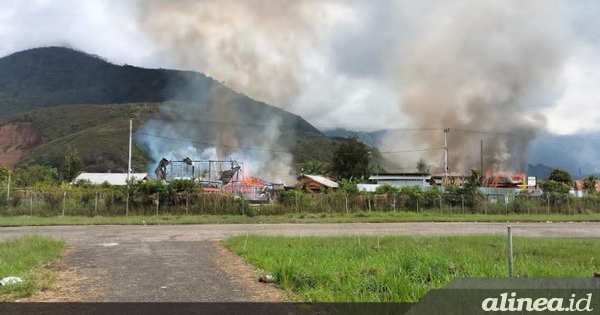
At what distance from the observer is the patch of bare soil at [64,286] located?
7770mm

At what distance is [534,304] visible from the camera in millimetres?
5539

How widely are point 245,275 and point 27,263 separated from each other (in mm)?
5151

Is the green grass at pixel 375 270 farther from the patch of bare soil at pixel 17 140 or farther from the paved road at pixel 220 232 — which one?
the patch of bare soil at pixel 17 140

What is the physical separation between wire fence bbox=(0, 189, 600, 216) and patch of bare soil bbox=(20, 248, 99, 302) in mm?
25160

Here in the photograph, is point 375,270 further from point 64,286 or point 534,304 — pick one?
point 64,286

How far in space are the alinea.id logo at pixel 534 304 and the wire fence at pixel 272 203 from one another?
3111cm

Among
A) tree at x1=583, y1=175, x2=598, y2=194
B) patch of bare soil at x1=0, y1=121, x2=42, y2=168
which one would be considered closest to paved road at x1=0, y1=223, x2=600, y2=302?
tree at x1=583, y1=175, x2=598, y2=194

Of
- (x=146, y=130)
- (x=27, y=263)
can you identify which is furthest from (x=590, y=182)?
(x=146, y=130)

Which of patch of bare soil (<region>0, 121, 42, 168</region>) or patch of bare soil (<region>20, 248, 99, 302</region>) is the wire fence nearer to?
patch of bare soil (<region>20, 248, 99, 302</region>)

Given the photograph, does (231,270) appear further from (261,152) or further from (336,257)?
(261,152)

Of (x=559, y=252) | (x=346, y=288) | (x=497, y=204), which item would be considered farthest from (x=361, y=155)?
(x=346, y=288)

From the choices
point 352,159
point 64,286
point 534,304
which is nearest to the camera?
point 534,304

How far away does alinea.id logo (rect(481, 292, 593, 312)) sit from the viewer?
17.8 ft

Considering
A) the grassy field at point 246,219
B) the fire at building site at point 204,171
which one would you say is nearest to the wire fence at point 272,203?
the grassy field at point 246,219
